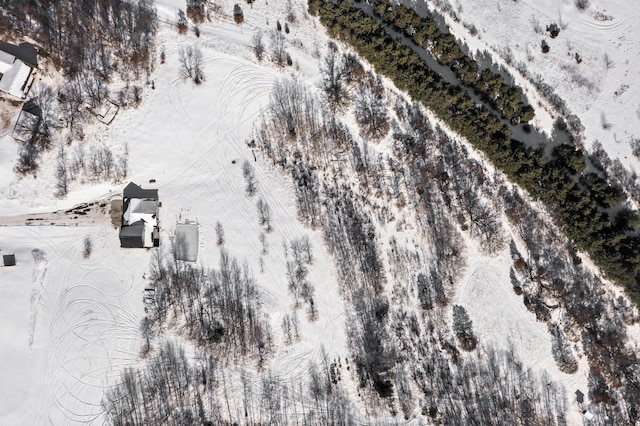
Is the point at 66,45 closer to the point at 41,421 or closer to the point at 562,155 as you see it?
the point at 41,421

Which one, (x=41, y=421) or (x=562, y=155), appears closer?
(x=41, y=421)

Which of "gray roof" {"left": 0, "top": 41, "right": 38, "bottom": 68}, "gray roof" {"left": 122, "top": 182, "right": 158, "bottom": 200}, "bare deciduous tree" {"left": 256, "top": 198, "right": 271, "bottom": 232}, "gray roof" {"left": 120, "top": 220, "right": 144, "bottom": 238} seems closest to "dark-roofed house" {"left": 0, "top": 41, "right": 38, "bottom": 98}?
"gray roof" {"left": 0, "top": 41, "right": 38, "bottom": 68}

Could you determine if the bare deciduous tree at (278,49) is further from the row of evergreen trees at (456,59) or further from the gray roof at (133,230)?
the gray roof at (133,230)

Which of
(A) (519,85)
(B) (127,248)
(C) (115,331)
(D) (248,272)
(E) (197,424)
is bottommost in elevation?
(E) (197,424)

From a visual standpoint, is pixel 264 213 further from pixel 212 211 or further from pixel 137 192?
pixel 137 192

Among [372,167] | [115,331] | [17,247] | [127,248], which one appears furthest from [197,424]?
[372,167]

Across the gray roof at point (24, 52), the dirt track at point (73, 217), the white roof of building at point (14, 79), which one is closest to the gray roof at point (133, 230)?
the dirt track at point (73, 217)

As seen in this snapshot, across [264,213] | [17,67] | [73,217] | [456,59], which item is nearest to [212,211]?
[264,213]
